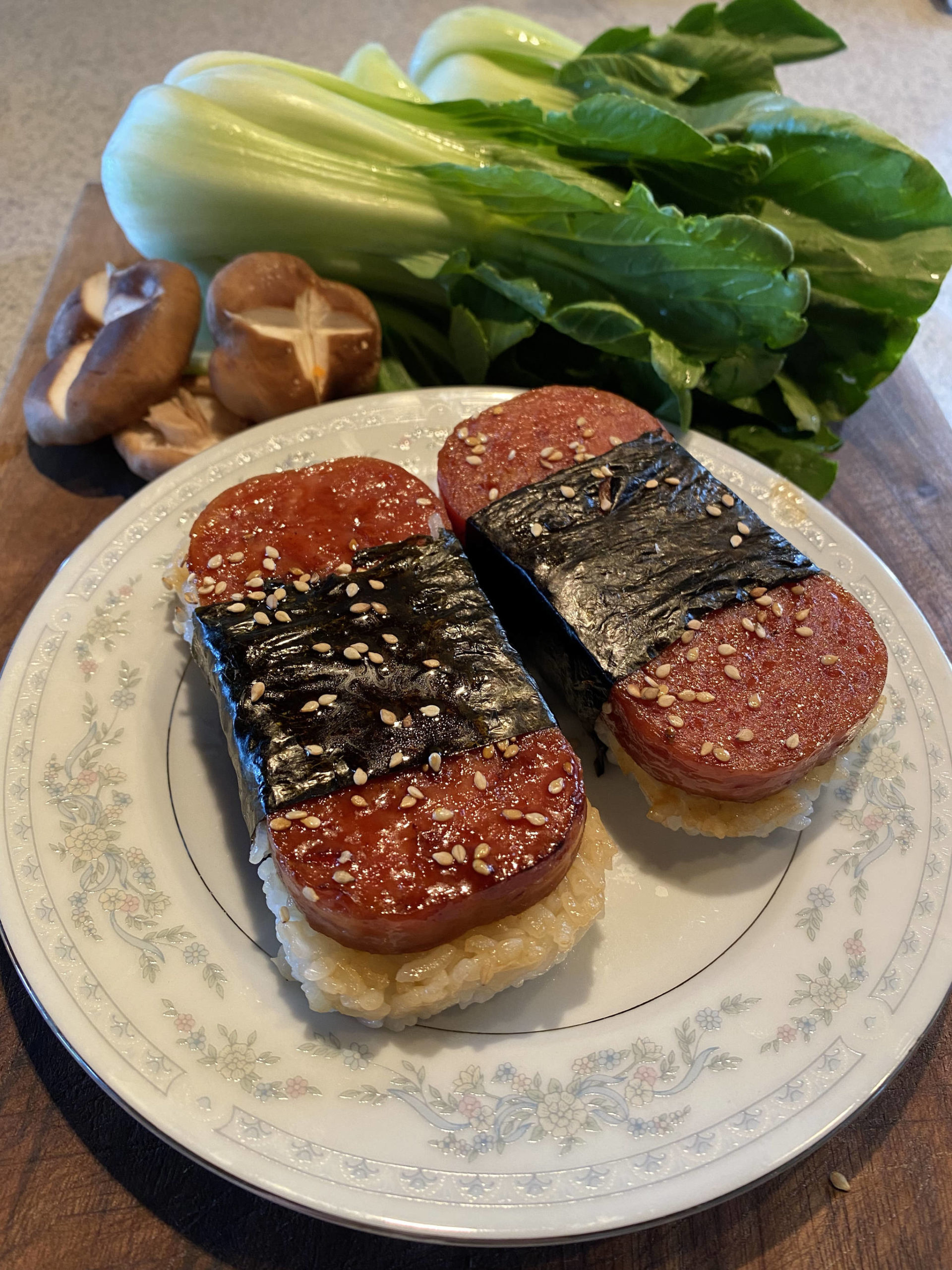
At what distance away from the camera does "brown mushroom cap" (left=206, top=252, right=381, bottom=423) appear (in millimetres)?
2676

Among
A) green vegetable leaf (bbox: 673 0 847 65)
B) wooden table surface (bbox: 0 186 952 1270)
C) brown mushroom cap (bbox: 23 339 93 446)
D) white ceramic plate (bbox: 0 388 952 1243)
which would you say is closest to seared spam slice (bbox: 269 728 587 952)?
white ceramic plate (bbox: 0 388 952 1243)

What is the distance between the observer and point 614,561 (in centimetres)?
206

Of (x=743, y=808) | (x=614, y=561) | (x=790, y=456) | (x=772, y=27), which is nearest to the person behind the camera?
(x=743, y=808)

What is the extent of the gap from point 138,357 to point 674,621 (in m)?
1.86

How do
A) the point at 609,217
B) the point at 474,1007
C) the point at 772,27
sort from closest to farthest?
1. the point at 474,1007
2. the point at 609,217
3. the point at 772,27

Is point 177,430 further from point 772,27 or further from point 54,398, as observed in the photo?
point 772,27

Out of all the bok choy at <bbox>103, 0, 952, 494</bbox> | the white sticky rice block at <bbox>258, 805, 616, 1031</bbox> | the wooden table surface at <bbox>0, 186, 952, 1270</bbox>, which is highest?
the bok choy at <bbox>103, 0, 952, 494</bbox>

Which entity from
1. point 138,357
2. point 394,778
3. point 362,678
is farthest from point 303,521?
point 138,357

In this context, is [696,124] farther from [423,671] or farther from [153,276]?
[423,671]

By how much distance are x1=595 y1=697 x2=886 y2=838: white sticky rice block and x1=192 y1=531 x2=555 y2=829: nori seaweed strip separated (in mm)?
378

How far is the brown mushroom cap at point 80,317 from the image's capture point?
2.95m

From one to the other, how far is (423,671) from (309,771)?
0.32 metres

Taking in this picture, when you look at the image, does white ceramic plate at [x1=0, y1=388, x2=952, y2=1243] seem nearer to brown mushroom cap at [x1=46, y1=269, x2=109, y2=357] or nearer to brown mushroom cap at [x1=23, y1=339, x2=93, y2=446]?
brown mushroom cap at [x1=23, y1=339, x2=93, y2=446]

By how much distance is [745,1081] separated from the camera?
1628 millimetres
